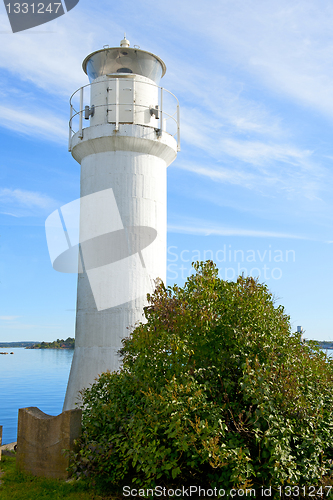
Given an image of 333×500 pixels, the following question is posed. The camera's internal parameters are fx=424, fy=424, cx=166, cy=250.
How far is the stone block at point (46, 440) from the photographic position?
7.98 meters

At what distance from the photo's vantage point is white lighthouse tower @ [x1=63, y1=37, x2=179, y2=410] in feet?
39.8

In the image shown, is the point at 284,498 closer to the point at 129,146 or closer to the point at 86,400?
the point at 86,400

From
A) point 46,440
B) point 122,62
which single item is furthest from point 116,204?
point 46,440

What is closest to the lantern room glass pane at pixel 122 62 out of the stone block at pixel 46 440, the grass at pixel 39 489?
the stone block at pixel 46 440

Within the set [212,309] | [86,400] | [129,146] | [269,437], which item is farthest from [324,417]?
[129,146]

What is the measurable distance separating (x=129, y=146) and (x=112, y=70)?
8.77 feet

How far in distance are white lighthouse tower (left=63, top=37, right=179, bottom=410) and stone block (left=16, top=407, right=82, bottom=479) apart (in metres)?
3.18

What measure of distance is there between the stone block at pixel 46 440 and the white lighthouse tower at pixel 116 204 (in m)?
3.18

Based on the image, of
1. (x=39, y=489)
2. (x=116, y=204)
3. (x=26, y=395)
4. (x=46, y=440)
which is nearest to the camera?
(x=39, y=489)

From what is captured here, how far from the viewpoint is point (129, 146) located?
12.7 metres

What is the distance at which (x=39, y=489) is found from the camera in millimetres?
7652

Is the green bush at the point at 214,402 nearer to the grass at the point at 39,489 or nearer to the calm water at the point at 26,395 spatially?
the grass at the point at 39,489

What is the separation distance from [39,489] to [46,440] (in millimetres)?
859

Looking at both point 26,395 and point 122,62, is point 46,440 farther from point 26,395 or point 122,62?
point 26,395
